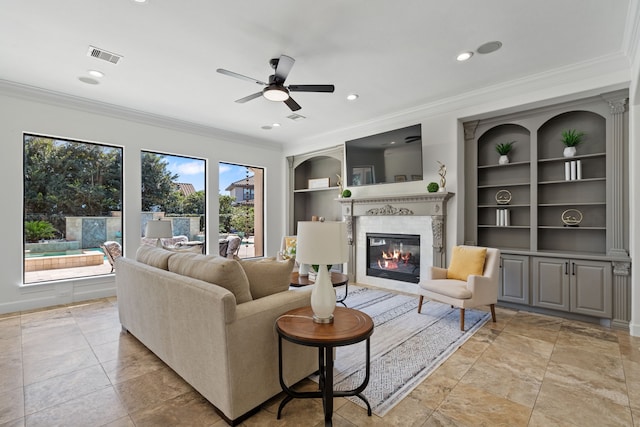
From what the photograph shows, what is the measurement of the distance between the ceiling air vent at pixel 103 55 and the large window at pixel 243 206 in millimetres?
2930

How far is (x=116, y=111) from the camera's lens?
467 cm

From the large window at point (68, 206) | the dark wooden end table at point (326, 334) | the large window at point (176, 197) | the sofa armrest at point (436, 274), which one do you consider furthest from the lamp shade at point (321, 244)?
the large window at point (68, 206)

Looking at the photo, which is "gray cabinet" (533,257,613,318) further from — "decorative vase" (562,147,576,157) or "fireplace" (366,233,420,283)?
"fireplace" (366,233,420,283)

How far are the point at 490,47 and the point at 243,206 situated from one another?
510 cm

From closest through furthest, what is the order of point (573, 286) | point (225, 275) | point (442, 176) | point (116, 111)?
point (225, 275) → point (573, 286) → point (442, 176) → point (116, 111)

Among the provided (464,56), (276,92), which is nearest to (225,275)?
(276,92)

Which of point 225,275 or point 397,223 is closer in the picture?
point 225,275

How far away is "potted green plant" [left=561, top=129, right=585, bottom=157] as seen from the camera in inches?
146

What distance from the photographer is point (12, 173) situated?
3934 millimetres

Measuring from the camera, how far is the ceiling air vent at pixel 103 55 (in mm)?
3069

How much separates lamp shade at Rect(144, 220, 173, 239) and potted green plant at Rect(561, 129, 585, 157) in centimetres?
565

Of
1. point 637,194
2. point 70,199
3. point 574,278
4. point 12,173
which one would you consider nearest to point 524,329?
point 574,278

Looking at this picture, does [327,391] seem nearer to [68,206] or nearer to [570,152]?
[570,152]

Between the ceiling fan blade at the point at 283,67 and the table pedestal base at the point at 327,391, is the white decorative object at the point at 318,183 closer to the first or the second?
the ceiling fan blade at the point at 283,67
